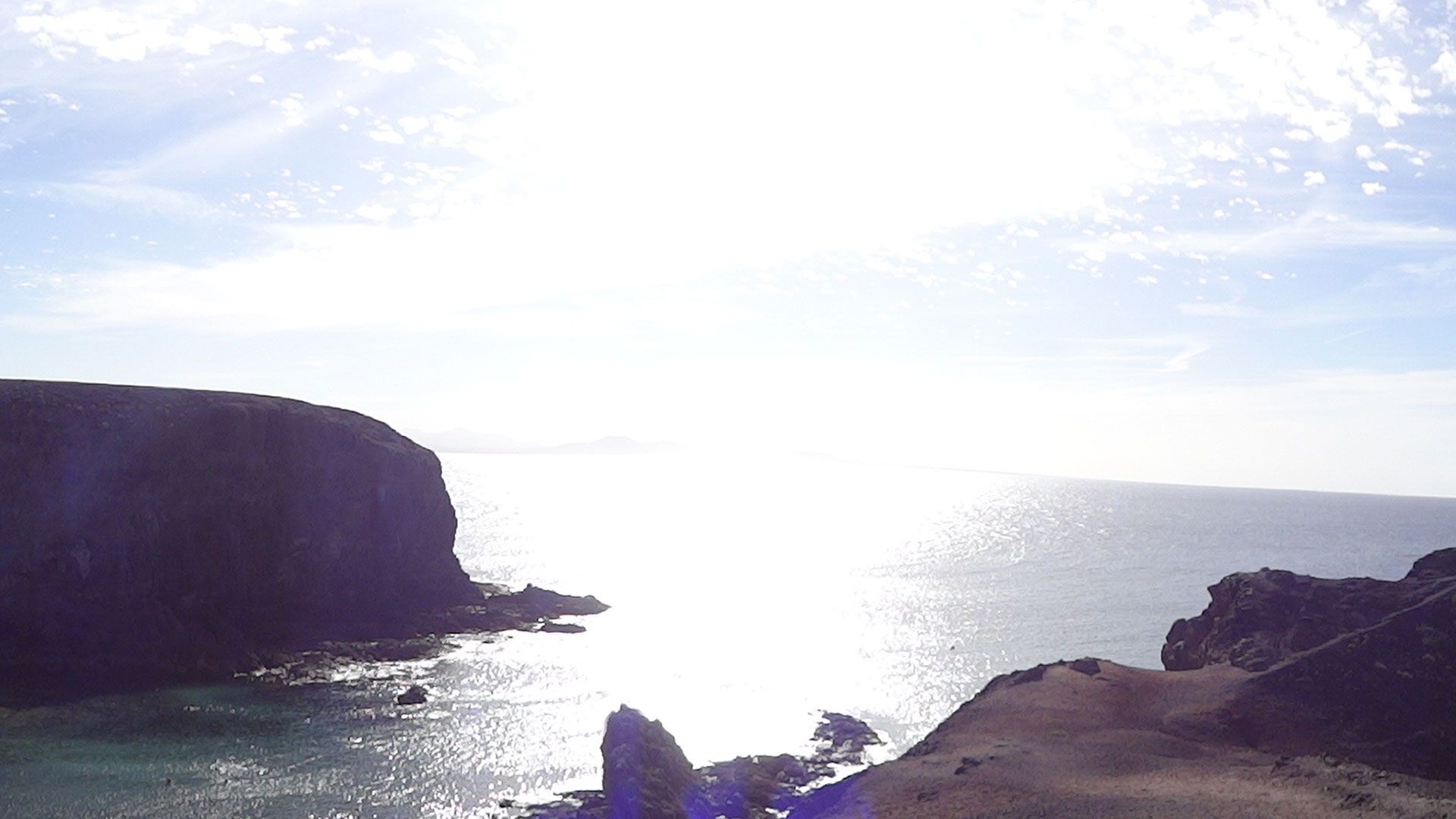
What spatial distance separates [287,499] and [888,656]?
165 feet

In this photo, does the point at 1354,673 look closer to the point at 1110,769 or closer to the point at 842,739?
the point at 1110,769

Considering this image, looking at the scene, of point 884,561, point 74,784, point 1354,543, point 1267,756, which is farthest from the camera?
point 1354,543

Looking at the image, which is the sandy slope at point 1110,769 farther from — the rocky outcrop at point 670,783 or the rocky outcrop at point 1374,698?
the rocky outcrop at point 670,783

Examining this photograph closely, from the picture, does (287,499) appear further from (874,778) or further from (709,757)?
(874,778)

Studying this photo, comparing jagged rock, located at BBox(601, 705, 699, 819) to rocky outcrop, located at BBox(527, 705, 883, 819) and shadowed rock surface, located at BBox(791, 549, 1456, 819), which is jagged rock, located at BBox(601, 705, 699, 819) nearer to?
rocky outcrop, located at BBox(527, 705, 883, 819)

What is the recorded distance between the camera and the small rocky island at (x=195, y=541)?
64.2m

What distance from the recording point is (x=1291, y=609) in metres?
53.6

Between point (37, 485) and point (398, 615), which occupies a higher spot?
point (37, 485)

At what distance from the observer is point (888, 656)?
81.4m

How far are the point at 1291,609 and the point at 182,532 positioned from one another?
72.4 m

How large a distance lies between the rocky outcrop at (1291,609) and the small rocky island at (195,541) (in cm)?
5423

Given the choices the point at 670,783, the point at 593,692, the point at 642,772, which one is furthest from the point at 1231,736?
the point at 593,692

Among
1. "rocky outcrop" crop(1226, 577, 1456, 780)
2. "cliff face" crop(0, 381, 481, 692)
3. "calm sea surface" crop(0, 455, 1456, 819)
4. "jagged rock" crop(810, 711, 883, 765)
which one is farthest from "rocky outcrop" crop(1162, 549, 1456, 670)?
"cliff face" crop(0, 381, 481, 692)

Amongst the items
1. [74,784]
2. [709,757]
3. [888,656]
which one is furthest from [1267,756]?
[74,784]
